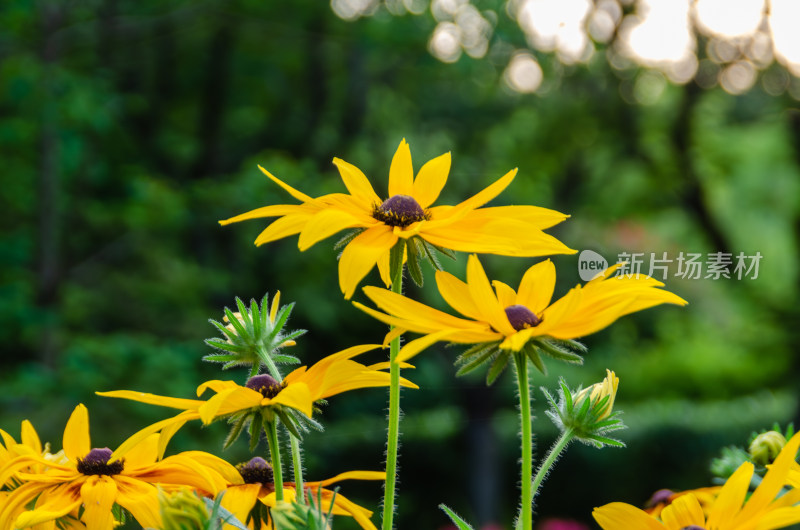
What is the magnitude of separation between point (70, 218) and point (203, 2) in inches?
60.9

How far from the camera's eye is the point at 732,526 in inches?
18.1

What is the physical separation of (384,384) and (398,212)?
0.40 ft

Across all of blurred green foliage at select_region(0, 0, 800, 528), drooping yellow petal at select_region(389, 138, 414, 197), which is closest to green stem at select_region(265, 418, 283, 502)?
drooping yellow petal at select_region(389, 138, 414, 197)

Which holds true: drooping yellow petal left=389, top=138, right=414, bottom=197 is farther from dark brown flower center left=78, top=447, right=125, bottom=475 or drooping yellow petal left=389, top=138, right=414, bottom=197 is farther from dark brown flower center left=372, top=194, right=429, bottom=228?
dark brown flower center left=78, top=447, right=125, bottom=475

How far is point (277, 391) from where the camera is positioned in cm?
50

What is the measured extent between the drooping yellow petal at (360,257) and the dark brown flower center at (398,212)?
0.09 ft

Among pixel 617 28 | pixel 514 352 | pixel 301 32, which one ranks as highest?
pixel 617 28

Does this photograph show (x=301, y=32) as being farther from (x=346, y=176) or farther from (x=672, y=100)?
(x=346, y=176)

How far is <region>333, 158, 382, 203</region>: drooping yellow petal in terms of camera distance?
597 millimetres

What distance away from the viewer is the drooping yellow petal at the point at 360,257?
0.47 meters

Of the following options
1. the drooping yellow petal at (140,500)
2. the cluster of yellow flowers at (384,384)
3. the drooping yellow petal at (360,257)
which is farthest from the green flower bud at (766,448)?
the drooping yellow petal at (140,500)

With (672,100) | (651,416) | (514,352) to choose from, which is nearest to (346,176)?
(514,352)

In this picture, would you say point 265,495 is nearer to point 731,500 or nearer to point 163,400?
point 163,400

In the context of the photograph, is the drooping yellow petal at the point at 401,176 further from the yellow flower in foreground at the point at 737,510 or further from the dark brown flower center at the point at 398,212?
the yellow flower in foreground at the point at 737,510
